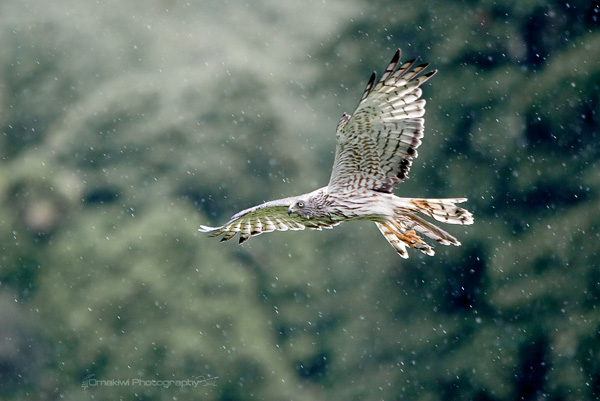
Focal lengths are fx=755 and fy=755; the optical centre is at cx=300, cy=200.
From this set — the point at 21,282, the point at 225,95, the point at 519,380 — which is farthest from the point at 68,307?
the point at 519,380

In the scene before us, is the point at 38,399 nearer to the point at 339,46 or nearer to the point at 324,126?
the point at 324,126

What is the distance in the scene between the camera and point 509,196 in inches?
484

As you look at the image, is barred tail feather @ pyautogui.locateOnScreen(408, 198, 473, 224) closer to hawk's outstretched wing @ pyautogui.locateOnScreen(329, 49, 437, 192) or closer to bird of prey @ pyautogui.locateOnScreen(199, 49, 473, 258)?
bird of prey @ pyautogui.locateOnScreen(199, 49, 473, 258)

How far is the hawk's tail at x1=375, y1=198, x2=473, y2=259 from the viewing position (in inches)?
207

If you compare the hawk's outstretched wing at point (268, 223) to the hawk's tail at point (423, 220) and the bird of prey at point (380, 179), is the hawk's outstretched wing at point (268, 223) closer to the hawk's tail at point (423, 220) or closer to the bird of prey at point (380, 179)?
the bird of prey at point (380, 179)

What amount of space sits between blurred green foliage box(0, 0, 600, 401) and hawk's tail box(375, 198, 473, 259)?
6485mm

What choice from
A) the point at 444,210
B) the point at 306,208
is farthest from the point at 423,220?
the point at 306,208

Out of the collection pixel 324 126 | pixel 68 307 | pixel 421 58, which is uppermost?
pixel 421 58

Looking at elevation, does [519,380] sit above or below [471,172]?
below

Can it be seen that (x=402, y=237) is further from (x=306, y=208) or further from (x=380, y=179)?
(x=306, y=208)

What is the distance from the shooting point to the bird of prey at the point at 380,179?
5.11 metres

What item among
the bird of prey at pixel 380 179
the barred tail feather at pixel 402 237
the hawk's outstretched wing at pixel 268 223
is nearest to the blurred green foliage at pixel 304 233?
the hawk's outstretched wing at pixel 268 223

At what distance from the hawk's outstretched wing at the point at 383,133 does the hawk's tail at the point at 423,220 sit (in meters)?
0.26

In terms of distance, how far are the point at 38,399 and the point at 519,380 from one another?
25.0ft
